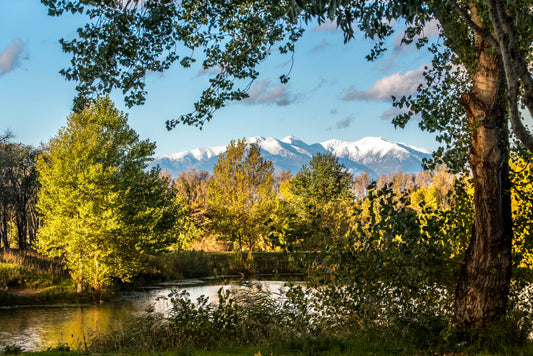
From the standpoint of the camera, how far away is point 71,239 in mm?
25594

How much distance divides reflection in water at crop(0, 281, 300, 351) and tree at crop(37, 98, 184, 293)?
257 cm

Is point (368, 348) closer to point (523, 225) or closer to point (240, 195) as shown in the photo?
point (523, 225)

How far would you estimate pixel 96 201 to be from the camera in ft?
86.4

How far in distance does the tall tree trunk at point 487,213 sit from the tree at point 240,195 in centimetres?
3087

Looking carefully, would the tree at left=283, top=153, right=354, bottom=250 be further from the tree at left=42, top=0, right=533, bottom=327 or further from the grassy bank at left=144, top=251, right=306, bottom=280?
the tree at left=42, top=0, right=533, bottom=327

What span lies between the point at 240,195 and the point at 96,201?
45.9ft

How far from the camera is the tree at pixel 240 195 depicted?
38.3 meters

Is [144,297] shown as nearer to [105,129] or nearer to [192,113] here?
[105,129]

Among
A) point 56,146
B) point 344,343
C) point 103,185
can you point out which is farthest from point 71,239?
point 344,343

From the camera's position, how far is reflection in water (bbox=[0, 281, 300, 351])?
15.2 metres

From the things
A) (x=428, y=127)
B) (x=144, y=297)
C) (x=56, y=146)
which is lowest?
(x=144, y=297)

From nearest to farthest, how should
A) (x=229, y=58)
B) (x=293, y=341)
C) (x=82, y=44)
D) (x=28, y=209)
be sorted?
(x=82, y=44), (x=293, y=341), (x=229, y=58), (x=28, y=209)

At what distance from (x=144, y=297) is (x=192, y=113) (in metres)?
19.4

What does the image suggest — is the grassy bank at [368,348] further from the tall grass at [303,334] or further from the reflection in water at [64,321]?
the reflection in water at [64,321]
